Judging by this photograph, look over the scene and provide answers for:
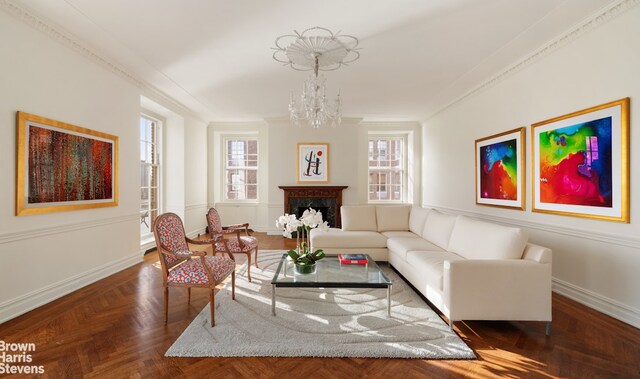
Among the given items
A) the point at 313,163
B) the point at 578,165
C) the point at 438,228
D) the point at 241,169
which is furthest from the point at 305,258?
the point at 241,169

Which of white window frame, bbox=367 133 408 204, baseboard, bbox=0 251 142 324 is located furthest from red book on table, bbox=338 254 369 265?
white window frame, bbox=367 133 408 204

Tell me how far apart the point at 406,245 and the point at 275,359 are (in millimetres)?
2262

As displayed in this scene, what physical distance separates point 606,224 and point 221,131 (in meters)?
7.37

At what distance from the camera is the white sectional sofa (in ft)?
7.75

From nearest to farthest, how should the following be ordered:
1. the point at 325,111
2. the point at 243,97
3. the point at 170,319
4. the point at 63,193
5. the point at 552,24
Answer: the point at 170,319 < the point at 552,24 < the point at 63,193 < the point at 325,111 < the point at 243,97

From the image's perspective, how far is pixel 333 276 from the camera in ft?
9.18

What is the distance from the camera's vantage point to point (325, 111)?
3.42m

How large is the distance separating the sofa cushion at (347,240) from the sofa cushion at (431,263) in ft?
2.86

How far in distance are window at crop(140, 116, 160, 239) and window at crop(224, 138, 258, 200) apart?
1964 millimetres

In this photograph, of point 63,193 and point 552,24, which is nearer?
point 552,24

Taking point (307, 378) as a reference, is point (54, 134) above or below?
above

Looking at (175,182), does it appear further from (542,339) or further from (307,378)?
(542,339)

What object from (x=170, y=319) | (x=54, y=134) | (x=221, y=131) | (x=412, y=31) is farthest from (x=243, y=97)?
(x=170, y=319)

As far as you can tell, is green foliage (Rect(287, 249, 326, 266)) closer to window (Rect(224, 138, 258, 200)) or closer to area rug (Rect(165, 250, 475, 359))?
area rug (Rect(165, 250, 475, 359))
